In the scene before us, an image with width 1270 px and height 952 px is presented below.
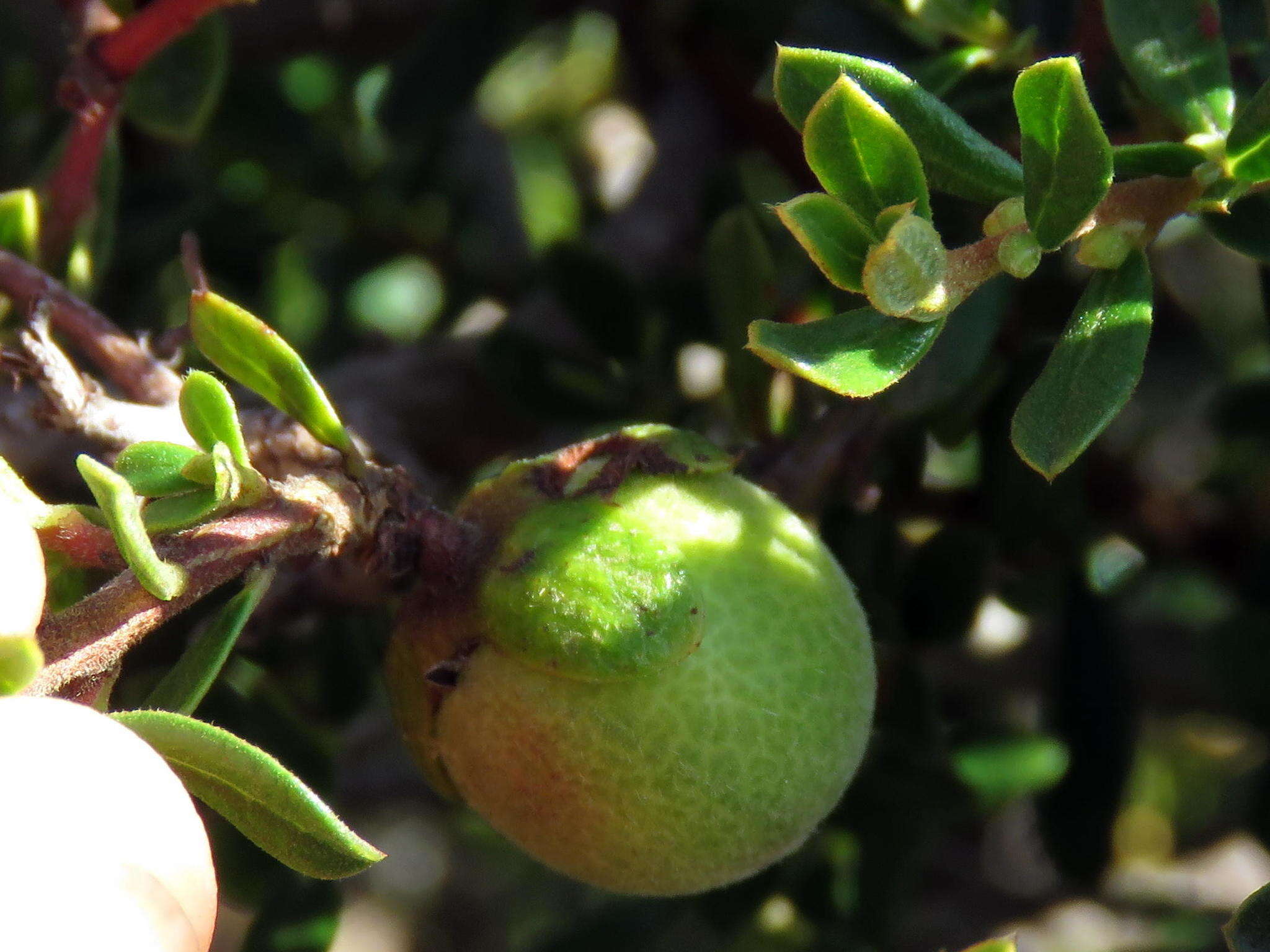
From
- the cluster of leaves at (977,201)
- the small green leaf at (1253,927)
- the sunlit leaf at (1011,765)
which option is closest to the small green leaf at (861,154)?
the cluster of leaves at (977,201)

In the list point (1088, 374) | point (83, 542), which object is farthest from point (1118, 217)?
point (83, 542)

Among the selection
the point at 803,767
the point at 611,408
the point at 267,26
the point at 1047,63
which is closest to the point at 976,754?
the point at 611,408

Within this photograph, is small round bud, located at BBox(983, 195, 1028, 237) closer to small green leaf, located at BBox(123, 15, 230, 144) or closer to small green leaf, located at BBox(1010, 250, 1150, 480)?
small green leaf, located at BBox(1010, 250, 1150, 480)

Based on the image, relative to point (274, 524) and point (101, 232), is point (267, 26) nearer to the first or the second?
point (101, 232)

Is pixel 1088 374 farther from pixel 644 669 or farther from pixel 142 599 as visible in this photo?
pixel 142 599

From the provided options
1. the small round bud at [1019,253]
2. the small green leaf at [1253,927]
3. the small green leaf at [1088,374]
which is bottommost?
the small green leaf at [1253,927]

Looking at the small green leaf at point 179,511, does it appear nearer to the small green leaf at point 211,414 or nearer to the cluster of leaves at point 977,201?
the small green leaf at point 211,414
